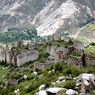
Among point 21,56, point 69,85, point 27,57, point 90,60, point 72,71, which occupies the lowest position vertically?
point 27,57

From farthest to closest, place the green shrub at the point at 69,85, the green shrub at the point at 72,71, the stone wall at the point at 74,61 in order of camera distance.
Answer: the stone wall at the point at 74,61, the green shrub at the point at 72,71, the green shrub at the point at 69,85

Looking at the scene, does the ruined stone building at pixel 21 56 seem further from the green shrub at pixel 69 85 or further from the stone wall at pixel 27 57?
the green shrub at pixel 69 85

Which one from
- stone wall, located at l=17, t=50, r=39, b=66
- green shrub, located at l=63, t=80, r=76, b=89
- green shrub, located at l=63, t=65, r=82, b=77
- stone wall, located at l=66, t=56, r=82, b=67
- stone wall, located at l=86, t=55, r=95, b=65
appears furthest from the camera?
stone wall, located at l=17, t=50, r=39, b=66

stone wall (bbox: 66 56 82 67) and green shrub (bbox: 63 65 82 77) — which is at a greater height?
stone wall (bbox: 66 56 82 67)

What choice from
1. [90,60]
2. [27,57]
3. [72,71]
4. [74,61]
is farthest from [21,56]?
[72,71]

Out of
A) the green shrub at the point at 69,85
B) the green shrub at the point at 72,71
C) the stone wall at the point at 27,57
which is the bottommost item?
the stone wall at the point at 27,57

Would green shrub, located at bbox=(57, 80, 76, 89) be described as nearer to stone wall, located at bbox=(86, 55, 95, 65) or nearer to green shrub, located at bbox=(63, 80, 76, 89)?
green shrub, located at bbox=(63, 80, 76, 89)

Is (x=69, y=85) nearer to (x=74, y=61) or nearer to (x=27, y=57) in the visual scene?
(x=74, y=61)

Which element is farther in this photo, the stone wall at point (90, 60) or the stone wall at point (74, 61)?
the stone wall at point (90, 60)

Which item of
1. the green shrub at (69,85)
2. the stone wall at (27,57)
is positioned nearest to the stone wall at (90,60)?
the green shrub at (69,85)

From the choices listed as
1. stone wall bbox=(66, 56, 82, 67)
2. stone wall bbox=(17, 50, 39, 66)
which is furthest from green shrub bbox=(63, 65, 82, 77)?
stone wall bbox=(17, 50, 39, 66)

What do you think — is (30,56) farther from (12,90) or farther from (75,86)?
(75,86)

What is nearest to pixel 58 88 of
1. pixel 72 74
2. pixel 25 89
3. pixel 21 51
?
pixel 72 74

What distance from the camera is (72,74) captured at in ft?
85.8
